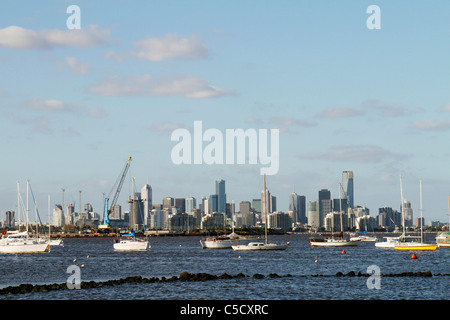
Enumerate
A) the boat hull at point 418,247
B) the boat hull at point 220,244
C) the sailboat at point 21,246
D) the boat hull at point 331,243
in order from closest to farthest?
the boat hull at point 418,247 < the sailboat at point 21,246 < the boat hull at point 220,244 < the boat hull at point 331,243

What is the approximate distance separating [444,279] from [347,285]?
14.3 m

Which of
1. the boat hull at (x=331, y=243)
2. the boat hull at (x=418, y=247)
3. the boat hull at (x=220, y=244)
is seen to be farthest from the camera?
the boat hull at (x=331, y=243)

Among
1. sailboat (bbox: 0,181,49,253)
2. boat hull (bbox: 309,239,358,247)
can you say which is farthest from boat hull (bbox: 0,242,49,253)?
boat hull (bbox: 309,239,358,247)

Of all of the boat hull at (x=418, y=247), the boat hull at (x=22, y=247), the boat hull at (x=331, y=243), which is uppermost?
the boat hull at (x=22, y=247)

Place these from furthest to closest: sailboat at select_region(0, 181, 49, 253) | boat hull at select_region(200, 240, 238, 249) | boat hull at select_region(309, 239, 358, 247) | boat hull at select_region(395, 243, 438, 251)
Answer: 1. boat hull at select_region(309, 239, 358, 247)
2. boat hull at select_region(200, 240, 238, 249)
3. sailboat at select_region(0, 181, 49, 253)
4. boat hull at select_region(395, 243, 438, 251)

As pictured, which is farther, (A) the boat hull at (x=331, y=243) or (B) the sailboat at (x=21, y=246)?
(A) the boat hull at (x=331, y=243)

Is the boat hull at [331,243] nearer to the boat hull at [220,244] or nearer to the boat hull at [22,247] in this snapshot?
the boat hull at [220,244]

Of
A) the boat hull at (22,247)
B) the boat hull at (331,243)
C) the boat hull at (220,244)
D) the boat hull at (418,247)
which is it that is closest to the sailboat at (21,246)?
the boat hull at (22,247)

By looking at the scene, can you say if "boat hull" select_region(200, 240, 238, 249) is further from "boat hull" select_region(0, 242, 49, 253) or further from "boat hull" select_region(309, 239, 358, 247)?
"boat hull" select_region(0, 242, 49, 253)

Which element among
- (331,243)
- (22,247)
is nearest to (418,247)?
(331,243)

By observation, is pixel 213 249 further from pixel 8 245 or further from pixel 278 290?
pixel 278 290
